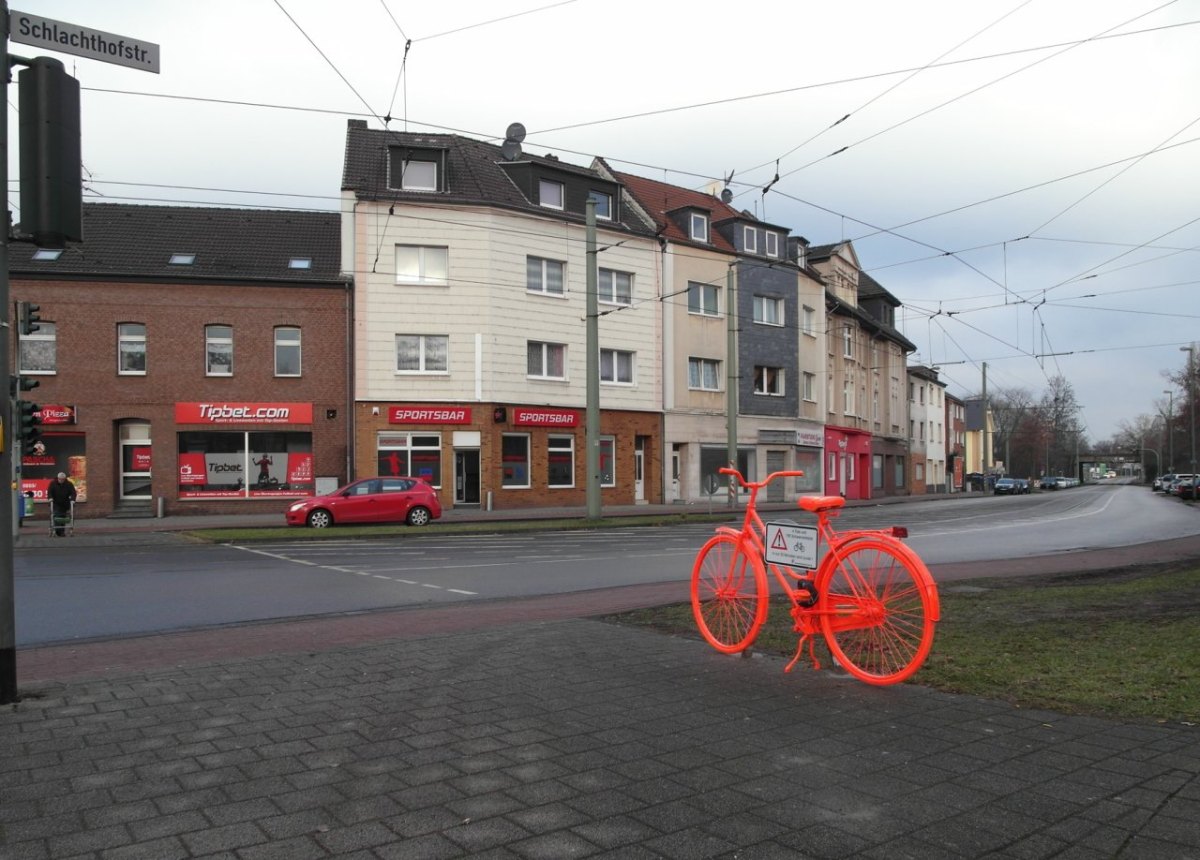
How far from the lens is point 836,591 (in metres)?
5.95

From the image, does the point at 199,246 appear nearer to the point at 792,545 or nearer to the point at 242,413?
the point at 242,413

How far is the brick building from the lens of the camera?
29.5 meters

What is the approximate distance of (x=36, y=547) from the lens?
1964cm

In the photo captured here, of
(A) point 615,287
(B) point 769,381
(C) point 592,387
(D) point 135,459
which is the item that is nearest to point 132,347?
(D) point 135,459

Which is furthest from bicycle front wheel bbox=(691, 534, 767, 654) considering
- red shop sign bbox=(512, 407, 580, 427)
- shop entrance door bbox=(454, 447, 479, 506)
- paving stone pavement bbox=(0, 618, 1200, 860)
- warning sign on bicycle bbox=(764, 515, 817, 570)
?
red shop sign bbox=(512, 407, 580, 427)

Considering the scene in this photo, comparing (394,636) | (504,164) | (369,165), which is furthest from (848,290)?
(394,636)

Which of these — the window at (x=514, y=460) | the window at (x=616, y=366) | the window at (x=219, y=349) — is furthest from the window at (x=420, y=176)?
the window at (x=514, y=460)

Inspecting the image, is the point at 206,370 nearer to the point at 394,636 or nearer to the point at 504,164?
the point at 504,164

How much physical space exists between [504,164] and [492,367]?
27.2 feet

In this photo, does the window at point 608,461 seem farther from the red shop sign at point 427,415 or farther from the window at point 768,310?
the window at point 768,310

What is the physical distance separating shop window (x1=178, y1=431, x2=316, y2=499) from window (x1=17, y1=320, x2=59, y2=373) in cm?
455

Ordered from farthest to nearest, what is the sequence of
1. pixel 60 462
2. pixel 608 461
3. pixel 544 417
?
pixel 608 461, pixel 544 417, pixel 60 462

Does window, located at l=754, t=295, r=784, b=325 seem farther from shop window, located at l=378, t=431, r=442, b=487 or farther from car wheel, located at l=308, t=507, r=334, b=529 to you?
car wheel, located at l=308, t=507, r=334, b=529

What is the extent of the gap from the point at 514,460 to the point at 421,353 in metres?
5.00
